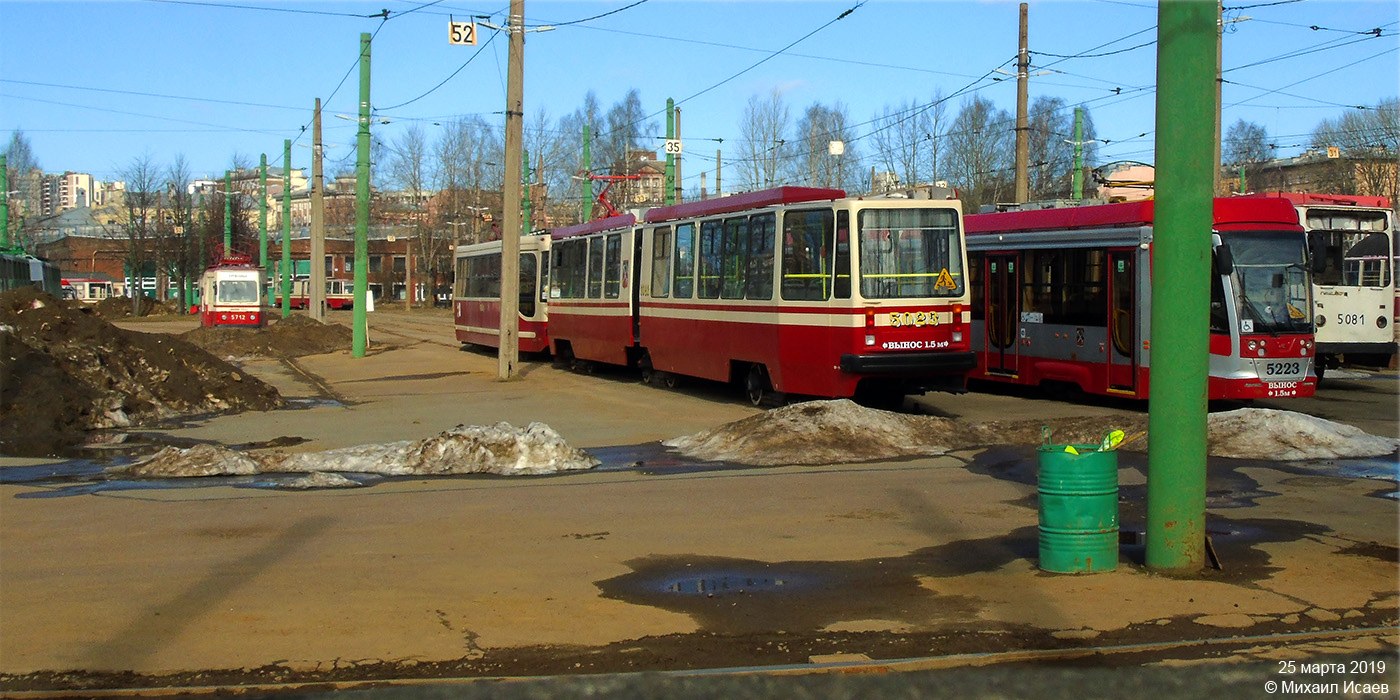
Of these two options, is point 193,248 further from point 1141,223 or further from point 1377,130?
point 1141,223

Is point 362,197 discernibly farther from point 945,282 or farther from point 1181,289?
point 1181,289

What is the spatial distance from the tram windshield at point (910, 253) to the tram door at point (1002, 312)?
11.0ft

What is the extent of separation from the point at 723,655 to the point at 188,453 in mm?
8911

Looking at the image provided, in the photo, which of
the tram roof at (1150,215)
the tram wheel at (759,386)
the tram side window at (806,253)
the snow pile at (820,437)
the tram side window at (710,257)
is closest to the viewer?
the snow pile at (820,437)

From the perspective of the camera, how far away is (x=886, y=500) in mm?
10258

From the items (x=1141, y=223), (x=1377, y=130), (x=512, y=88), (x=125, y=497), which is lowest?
(x=125, y=497)

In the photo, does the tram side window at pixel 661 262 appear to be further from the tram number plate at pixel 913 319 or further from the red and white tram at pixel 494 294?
the tram number plate at pixel 913 319

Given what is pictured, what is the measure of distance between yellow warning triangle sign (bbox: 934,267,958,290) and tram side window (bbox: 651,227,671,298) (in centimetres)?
618

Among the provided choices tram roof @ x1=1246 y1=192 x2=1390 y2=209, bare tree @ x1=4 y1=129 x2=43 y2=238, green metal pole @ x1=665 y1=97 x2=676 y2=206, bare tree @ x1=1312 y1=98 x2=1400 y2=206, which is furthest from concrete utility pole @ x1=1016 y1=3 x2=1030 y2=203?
bare tree @ x1=4 y1=129 x2=43 y2=238

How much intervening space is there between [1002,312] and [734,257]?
4732 millimetres

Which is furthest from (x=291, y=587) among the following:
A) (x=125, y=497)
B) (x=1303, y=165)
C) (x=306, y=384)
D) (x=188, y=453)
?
(x=1303, y=165)

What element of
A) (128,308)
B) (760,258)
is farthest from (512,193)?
(128,308)

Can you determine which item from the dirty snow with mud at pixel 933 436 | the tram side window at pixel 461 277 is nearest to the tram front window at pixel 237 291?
the tram side window at pixel 461 277

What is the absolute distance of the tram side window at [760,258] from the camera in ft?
58.4
